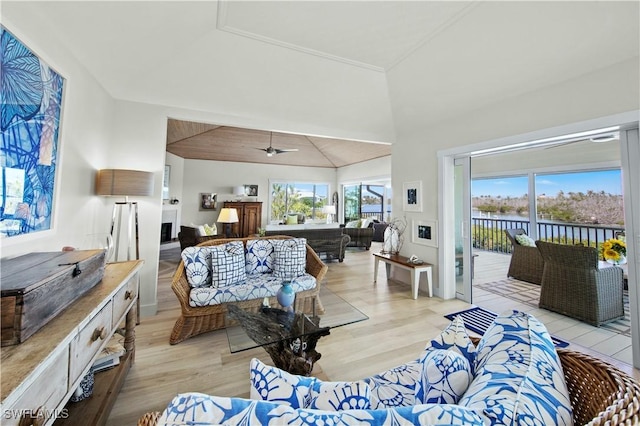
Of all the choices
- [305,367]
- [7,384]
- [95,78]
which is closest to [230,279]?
[305,367]

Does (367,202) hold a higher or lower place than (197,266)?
higher

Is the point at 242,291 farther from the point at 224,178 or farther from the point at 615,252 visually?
the point at 224,178

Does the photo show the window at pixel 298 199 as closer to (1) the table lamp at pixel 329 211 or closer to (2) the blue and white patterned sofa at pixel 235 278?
(1) the table lamp at pixel 329 211

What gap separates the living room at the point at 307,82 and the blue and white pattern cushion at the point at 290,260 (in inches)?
58.4

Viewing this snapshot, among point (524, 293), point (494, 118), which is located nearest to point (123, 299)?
point (494, 118)

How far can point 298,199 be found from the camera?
9.77 meters

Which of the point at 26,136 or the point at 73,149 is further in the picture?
the point at 73,149

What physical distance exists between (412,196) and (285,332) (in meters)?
3.21

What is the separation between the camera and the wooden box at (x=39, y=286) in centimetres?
82

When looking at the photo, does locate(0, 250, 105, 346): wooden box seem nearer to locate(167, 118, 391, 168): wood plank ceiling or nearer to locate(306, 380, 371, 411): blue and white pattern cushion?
locate(306, 380, 371, 411): blue and white pattern cushion

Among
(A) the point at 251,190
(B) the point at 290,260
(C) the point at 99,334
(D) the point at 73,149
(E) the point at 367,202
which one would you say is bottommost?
(C) the point at 99,334

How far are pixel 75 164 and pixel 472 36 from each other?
12.6 ft

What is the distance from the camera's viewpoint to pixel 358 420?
22.1 inches

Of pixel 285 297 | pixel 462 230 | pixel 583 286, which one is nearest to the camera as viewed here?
pixel 285 297
